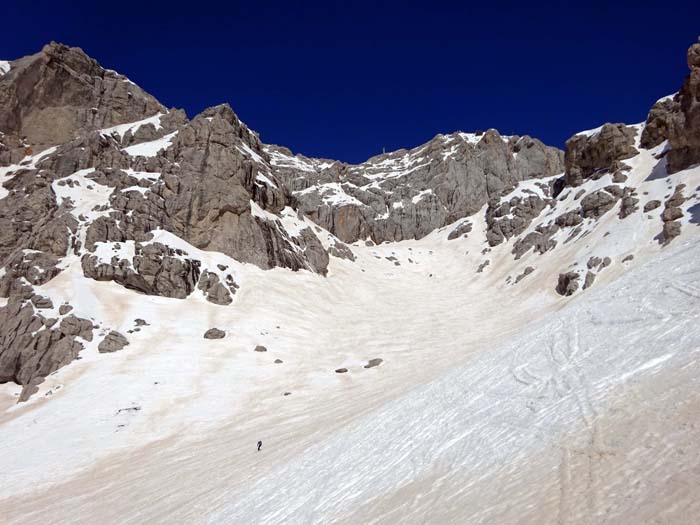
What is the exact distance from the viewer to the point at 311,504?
39.4 ft

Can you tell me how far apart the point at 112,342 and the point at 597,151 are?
75.1 m

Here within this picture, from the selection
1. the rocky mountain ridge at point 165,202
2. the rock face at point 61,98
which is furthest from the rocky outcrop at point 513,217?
the rock face at point 61,98

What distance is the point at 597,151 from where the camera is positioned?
253ft

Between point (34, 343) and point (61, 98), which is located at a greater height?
point (61, 98)

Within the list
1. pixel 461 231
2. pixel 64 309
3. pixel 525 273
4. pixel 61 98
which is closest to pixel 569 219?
pixel 525 273

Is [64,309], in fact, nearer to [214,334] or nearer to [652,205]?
[214,334]

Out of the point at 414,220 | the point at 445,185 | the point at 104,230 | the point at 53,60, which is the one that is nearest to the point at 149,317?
the point at 104,230

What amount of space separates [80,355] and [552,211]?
234 ft

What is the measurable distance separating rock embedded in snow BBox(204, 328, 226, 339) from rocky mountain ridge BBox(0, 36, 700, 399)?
7.43 m

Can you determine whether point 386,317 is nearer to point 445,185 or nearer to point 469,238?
point 469,238

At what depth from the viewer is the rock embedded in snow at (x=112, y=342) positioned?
1653 inches

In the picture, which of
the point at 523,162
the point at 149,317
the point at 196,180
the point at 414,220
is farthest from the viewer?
the point at 523,162

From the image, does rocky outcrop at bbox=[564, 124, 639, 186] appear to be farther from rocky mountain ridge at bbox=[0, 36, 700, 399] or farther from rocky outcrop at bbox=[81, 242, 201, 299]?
rocky outcrop at bbox=[81, 242, 201, 299]

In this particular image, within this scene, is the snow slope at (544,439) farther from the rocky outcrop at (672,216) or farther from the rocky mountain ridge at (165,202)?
the rocky mountain ridge at (165,202)
